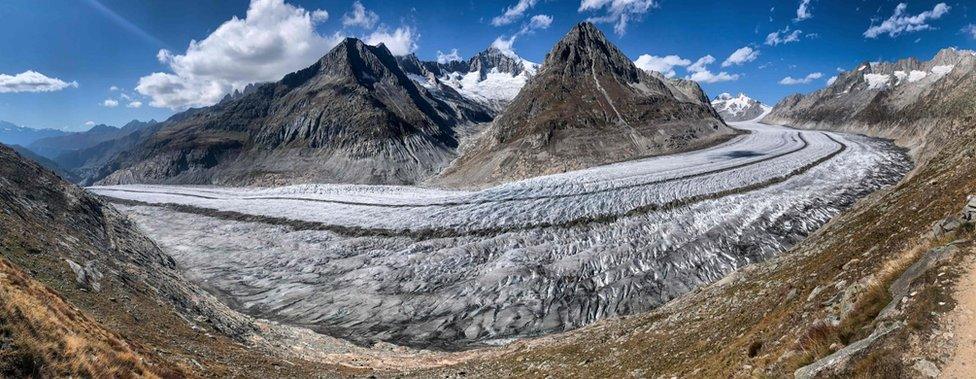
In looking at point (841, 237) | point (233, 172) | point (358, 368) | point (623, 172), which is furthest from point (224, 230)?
point (233, 172)

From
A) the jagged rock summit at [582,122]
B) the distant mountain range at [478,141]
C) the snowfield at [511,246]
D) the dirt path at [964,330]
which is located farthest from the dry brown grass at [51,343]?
the distant mountain range at [478,141]

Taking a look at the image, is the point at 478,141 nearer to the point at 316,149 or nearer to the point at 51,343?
the point at 316,149

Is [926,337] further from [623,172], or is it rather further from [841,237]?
[623,172]

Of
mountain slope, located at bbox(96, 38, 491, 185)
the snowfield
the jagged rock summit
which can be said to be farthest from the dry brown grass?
mountain slope, located at bbox(96, 38, 491, 185)

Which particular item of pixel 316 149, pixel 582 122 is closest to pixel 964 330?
pixel 582 122

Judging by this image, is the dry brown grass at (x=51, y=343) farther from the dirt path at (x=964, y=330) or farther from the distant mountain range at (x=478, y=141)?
the distant mountain range at (x=478, y=141)

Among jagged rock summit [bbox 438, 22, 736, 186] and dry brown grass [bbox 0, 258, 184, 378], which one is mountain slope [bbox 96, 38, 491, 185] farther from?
dry brown grass [bbox 0, 258, 184, 378]

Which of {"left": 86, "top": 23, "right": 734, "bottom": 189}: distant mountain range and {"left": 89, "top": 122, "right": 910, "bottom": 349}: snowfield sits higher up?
{"left": 86, "top": 23, "right": 734, "bottom": 189}: distant mountain range
